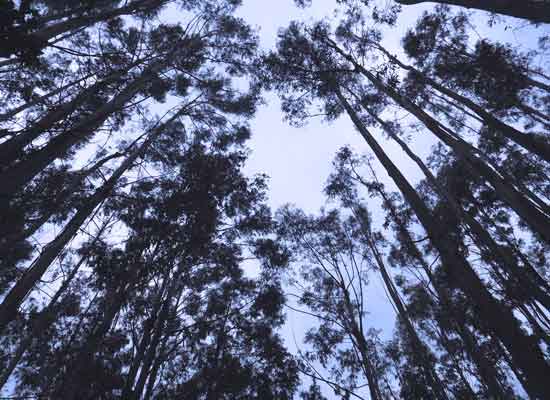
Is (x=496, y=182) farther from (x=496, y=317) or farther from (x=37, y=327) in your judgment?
(x=37, y=327)

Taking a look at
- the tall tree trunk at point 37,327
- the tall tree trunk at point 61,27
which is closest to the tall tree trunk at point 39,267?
the tall tree trunk at point 37,327

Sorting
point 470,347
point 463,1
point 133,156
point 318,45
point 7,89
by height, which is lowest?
point 470,347

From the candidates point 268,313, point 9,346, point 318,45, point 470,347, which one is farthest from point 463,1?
point 9,346

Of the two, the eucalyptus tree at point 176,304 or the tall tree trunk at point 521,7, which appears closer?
the tall tree trunk at point 521,7

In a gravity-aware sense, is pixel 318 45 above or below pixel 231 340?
above

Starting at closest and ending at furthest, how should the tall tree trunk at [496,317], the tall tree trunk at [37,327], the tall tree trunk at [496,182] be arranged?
the tall tree trunk at [496,317] → the tall tree trunk at [496,182] → the tall tree trunk at [37,327]

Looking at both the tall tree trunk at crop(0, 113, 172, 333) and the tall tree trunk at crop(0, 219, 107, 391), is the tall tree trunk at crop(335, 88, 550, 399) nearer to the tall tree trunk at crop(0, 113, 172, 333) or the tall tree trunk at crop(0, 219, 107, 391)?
the tall tree trunk at crop(0, 113, 172, 333)

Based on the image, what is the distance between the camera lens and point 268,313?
29.3 ft

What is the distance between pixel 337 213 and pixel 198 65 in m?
9.13

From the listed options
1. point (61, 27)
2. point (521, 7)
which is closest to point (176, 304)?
point (61, 27)

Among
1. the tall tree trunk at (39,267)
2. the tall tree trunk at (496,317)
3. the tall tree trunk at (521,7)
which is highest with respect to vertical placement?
the tall tree trunk at (521,7)

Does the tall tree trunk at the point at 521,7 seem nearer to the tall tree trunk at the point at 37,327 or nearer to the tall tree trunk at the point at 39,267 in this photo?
the tall tree trunk at the point at 39,267

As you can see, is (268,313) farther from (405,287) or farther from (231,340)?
(405,287)

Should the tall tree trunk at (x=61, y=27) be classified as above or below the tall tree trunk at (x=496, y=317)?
above
